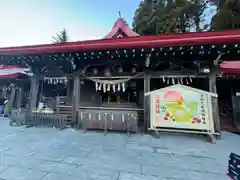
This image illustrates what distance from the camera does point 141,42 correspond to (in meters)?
3.85

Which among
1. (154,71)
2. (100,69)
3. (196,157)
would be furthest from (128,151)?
(100,69)

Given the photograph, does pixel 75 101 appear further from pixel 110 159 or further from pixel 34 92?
pixel 110 159

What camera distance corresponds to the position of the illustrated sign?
3911 mm

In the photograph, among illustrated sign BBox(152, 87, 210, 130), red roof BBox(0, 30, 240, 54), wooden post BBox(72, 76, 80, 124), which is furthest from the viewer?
wooden post BBox(72, 76, 80, 124)

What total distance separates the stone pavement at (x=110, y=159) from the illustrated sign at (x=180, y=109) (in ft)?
1.93

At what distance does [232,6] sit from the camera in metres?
9.76

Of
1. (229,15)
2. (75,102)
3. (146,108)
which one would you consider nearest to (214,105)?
(146,108)

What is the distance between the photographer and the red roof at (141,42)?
340cm

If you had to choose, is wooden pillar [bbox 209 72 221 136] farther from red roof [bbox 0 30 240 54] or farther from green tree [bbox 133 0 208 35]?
green tree [bbox 133 0 208 35]

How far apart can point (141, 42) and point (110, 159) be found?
2928mm

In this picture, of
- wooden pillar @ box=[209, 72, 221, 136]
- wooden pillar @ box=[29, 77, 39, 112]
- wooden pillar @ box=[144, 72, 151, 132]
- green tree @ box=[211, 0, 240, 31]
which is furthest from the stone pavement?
green tree @ box=[211, 0, 240, 31]

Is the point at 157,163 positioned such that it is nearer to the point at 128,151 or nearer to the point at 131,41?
the point at 128,151

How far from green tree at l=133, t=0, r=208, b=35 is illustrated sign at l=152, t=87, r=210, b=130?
10.5 meters

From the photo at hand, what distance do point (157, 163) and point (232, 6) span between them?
40.5 ft
